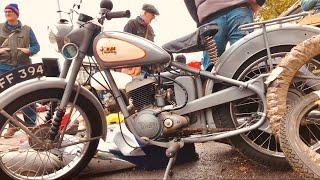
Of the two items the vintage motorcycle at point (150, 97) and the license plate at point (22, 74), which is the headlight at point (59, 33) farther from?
the license plate at point (22, 74)

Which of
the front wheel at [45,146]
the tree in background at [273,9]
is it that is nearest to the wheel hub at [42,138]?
the front wheel at [45,146]

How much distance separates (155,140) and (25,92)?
1.02 m

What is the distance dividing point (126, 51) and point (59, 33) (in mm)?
553

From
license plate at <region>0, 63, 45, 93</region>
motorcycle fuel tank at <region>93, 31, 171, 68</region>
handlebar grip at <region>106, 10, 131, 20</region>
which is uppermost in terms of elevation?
handlebar grip at <region>106, 10, 131, 20</region>

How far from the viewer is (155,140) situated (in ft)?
10.7

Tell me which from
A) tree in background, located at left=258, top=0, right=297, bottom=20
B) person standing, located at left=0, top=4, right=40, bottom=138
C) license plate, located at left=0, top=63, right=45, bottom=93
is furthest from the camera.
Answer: tree in background, located at left=258, top=0, right=297, bottom=20

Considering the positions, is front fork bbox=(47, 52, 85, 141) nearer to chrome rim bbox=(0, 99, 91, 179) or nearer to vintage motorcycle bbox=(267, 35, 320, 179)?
chrome rim bbox=(0, 99, 91, 179)

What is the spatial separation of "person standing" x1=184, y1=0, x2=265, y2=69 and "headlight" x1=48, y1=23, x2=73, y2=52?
1233 mm

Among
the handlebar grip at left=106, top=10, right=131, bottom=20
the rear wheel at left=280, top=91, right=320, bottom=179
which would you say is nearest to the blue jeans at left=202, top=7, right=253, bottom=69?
the handlebar grip at left=106, top=10, right=131, bottom=20

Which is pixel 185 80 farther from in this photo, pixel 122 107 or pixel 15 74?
pixel 15 74

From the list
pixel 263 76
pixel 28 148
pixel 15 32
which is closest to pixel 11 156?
pixel 28 148

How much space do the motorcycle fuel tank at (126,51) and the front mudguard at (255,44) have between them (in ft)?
1.52

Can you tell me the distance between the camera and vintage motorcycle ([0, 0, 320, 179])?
3193 millimetres

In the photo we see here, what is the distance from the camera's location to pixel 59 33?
10.7ft
